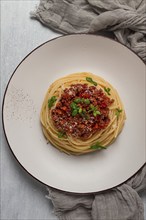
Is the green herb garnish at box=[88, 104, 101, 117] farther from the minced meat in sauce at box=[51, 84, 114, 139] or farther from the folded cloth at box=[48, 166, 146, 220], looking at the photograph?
the folded cloth at box=[48, 166, 146, 220]

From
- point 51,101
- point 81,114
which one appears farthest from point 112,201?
point 51,101

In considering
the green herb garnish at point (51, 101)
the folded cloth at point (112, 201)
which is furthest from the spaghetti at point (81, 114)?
the folded cloth at point (112, 201)

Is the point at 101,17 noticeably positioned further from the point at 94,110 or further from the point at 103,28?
the point at 94,110

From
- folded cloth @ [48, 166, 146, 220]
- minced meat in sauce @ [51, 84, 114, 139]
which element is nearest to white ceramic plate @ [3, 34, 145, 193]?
folded cloth @ [48, 166, 146, 220]

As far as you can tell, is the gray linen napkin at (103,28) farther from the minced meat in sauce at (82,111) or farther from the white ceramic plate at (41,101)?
the minced meat in sauce at (82,111)

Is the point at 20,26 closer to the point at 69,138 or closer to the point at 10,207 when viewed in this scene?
the point at 69,138

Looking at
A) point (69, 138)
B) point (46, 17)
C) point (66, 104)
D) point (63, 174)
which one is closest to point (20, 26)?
point (46, 17)
